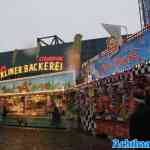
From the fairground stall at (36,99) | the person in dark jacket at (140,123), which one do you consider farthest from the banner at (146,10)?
the person in dark jacket at (140,123)

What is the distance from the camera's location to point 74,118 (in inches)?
1019

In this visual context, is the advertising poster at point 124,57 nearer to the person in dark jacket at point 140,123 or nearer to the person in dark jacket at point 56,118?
the person in dark jacket at point 56,118

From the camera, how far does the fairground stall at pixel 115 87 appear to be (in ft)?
50.2

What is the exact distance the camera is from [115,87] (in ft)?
58.1

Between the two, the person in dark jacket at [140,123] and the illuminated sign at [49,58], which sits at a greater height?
the illuminated sign at [49,58]


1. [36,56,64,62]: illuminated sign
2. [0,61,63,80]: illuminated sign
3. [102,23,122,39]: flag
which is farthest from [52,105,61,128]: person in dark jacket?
[102,23,122,39]: flag

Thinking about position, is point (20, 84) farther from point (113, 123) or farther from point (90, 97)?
point (113, 123)

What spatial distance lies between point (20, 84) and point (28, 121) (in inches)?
173

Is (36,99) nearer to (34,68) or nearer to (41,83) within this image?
(41,83)

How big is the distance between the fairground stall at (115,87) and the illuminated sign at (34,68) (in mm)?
10426

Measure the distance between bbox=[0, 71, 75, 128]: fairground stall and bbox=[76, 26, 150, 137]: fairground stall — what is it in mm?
6146

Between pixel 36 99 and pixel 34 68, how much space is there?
4.76 meters

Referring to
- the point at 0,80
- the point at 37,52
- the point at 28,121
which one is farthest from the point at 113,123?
the point at 0,80

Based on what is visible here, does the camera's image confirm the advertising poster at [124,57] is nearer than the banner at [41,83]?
Yes
